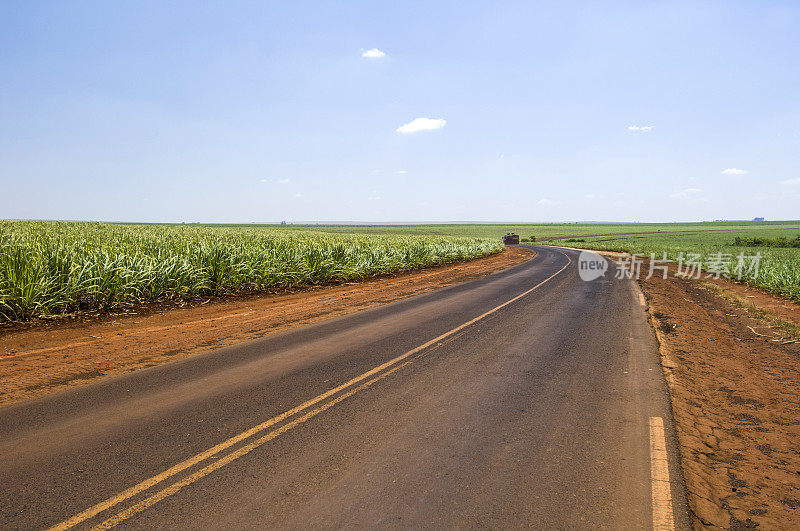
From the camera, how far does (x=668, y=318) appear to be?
36.7ft

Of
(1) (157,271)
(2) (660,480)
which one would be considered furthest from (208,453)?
(1) (157,271)

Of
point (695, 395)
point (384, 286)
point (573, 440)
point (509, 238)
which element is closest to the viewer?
point (573, 440)

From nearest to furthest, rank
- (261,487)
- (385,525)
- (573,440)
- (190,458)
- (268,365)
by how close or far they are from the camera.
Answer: (385,525)
(261,487)
(190,458)
(573,440)
(268,365)

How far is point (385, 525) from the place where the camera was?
312 centimetres

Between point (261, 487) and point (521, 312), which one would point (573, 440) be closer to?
point (261, 487)

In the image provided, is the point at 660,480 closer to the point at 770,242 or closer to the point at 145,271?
the point at 145,271

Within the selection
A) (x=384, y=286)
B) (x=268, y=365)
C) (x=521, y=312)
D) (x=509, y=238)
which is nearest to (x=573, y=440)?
(x=268, y=365)

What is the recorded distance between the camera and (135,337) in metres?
8.52

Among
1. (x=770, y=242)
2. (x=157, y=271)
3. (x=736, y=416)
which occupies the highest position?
(x=770, y=242)

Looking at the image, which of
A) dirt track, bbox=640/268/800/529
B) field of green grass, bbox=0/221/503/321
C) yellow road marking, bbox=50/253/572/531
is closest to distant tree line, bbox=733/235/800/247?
dirt track, bbox=640/268/800/529

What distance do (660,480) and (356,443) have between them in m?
2.72

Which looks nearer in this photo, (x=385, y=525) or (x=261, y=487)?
(x=385, y=525)

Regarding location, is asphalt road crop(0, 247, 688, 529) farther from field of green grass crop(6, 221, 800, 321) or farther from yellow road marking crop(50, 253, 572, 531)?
field of green grass crop(6, 221, 800, 321)

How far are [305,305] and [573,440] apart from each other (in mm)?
9191
